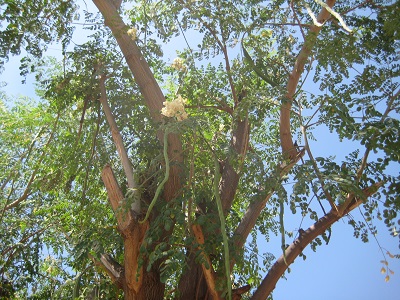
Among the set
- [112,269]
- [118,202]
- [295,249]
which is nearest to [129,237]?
[118,202]

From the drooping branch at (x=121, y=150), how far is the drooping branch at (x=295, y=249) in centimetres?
104

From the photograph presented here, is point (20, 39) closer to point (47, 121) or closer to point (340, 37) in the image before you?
point (47, 121)

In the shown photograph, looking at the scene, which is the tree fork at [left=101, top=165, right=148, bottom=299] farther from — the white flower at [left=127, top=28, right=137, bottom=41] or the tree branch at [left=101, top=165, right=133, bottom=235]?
the white flower at [left=127, top=28, right=137, bottom=41]

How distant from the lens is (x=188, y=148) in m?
3.54

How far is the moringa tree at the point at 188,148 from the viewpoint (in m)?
3.39

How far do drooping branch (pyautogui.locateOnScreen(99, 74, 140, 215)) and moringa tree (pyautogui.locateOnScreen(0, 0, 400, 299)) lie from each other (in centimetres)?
1

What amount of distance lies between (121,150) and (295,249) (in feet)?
4.80

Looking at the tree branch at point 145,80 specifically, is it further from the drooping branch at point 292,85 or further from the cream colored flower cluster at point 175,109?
the drooping branch at point 292,85

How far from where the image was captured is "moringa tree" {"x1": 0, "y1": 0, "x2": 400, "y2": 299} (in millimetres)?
3393

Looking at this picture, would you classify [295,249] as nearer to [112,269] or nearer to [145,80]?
[112,269]

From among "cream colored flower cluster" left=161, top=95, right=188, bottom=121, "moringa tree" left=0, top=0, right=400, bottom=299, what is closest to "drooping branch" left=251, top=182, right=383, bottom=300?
"moringa tree" left=0, top=0, right=400, bottom=299

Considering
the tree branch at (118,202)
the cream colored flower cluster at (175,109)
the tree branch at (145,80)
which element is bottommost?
the tree branch at (118,202)

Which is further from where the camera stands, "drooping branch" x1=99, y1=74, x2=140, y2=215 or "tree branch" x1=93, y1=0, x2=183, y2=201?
"tree branch" x1=93, y1=0, x2=183, y2=201

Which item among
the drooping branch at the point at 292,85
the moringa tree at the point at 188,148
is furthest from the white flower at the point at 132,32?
the drooping branch at the point at 292,85
